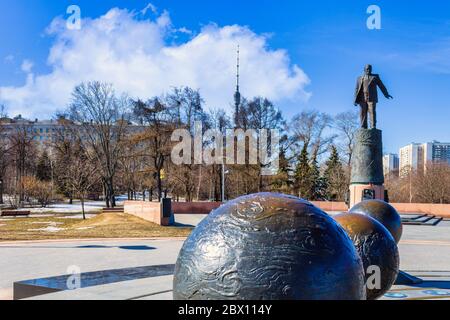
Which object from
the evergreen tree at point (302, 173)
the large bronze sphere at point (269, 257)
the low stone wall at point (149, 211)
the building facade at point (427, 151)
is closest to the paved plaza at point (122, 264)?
the large bronze sphere at point (269, 257)

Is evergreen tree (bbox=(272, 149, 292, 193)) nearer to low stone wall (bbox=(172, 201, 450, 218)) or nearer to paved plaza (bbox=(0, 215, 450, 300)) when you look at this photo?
low stone wall (bbox=(172, 201, 450, 218))

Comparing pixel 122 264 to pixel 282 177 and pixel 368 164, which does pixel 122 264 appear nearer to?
pixel 368 164

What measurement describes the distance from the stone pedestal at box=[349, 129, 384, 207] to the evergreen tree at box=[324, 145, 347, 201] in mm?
26020

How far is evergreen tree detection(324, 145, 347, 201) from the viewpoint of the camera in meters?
49.6

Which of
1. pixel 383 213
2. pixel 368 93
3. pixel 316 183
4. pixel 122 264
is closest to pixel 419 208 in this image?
pixel 316 183

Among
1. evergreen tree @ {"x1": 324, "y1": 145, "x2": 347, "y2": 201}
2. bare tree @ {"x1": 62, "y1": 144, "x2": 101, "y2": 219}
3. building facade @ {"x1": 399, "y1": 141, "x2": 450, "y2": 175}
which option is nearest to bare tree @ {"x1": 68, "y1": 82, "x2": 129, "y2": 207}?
bare tree @ {"x1": 62, "y1": 144, "x2": 101, "y2": 219}

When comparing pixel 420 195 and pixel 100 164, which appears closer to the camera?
pixel 100 164

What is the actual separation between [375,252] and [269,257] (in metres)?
4.13

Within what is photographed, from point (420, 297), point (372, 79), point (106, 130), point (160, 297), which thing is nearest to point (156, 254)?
point (160, 297)

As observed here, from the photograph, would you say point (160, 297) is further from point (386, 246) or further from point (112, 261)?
point (112, 261)

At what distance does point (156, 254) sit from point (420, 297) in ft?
27.6

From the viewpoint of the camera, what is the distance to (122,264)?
12195mm

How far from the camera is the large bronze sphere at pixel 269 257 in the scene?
345 centimetres
